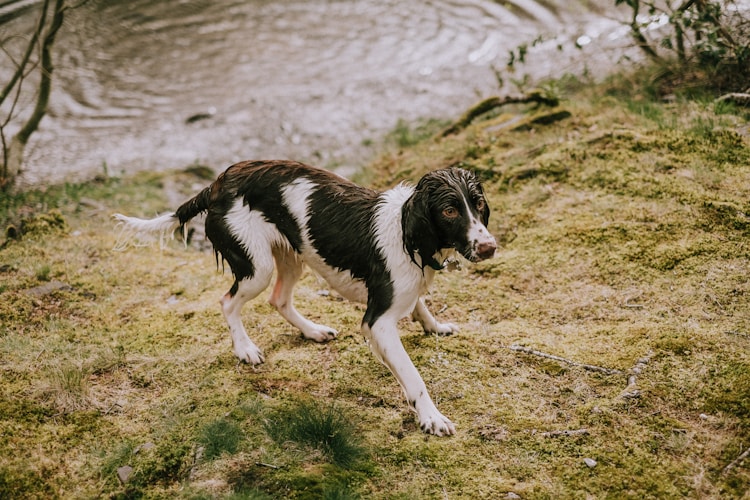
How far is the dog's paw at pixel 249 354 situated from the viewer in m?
4.57

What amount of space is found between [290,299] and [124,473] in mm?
1762

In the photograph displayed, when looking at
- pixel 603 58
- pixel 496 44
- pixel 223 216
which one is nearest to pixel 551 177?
pixel 223 216

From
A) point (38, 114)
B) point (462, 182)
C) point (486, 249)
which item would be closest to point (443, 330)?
point (486, 249)

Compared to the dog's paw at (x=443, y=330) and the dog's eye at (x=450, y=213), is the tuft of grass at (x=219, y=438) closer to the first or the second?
the dog's paw at (x=443, y=330)

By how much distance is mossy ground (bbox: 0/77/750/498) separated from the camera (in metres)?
3.49

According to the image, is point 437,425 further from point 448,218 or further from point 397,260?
point 448,218

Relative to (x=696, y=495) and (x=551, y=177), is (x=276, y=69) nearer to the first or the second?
(x=551, y=177)

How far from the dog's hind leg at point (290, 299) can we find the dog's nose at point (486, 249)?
1.64m

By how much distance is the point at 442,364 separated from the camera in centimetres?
444

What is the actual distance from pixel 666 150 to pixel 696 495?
3823 mm

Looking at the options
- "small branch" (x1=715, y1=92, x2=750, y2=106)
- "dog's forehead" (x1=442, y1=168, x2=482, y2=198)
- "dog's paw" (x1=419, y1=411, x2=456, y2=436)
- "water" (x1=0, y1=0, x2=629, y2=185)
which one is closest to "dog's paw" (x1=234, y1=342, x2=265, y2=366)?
"dog's paw" (x1=419, y1=411, x2=456, y2=436)

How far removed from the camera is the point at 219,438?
3719 millimetres

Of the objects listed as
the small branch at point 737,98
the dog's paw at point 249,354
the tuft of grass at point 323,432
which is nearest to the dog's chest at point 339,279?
the dog's paw at point 249,354

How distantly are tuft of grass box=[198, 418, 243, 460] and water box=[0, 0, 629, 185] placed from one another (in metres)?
5.67
